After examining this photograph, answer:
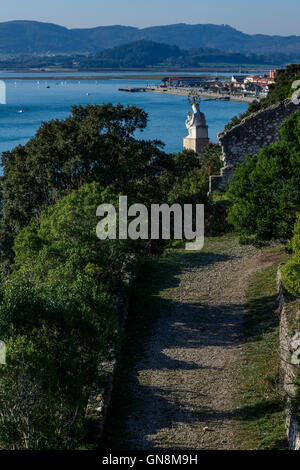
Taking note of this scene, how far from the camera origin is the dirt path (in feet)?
29.5

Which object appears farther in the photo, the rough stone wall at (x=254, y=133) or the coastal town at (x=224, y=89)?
the coastal town at (x=224, y=89)

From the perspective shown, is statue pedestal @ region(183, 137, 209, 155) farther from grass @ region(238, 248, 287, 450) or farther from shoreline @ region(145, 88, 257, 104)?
shoreline @ region(145, 88, 257, 104)

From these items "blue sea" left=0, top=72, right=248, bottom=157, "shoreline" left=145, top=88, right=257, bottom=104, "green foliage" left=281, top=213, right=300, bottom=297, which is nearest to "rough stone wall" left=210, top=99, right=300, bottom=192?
"green foliage" left=281, top=213, right=300, bottom=297

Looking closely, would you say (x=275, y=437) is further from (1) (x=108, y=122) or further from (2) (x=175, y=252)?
(1) (x=108, y=122)

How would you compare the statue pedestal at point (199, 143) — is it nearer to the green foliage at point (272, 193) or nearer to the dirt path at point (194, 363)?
the dirt path at point (194, 363)

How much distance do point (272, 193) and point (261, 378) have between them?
4.76 m

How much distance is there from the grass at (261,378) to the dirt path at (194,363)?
0.21m

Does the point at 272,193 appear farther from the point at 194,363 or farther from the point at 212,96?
the point at 212,96

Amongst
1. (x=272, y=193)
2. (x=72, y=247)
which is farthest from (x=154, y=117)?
(x=72, y=247)

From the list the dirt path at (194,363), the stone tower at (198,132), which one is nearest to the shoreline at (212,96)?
the stone tower at (198,132)

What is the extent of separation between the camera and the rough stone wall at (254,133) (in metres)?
19.3

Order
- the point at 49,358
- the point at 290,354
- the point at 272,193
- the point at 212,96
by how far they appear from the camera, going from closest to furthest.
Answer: the point at 49,358 < the point at 290,354 < the point at 272,193 < the point at 212,96

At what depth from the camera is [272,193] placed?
13477mm

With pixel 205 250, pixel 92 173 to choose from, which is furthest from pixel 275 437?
pixel 92 173
